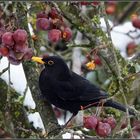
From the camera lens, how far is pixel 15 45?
2002 mm

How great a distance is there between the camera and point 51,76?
2.92m

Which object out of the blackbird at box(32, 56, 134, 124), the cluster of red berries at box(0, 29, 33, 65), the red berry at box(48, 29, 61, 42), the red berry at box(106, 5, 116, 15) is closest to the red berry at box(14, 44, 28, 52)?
the cluster of red berries at box(0, 29, 33, 65)

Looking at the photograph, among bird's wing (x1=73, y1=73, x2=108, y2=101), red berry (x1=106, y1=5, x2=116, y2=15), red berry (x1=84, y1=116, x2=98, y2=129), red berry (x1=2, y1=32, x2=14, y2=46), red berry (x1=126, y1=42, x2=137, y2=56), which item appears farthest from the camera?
red berry (x1=106, y1=5, x2=116, y2=15)

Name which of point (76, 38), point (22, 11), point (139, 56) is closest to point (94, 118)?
point (22, 11)

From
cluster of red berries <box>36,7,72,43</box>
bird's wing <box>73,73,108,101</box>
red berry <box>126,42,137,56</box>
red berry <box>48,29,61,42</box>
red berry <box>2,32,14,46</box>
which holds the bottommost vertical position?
bird's wing <box>73,73,108,101</box>

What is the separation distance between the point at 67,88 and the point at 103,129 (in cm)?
80

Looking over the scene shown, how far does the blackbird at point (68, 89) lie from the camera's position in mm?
2861

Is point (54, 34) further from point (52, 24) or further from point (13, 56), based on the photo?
point (13, 56)

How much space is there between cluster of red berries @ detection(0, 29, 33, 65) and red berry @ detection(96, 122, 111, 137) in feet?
1.36

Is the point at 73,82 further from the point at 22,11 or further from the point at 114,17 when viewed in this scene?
the point at 114,17

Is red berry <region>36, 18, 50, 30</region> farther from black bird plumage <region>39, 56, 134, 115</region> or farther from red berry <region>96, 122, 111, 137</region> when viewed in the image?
black bird plumage <region>39, 56, 134, 115</region>

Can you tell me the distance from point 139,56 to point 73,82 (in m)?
0.41

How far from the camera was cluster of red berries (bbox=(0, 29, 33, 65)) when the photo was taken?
1945 millimetres

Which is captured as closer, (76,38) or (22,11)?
(22,11)
